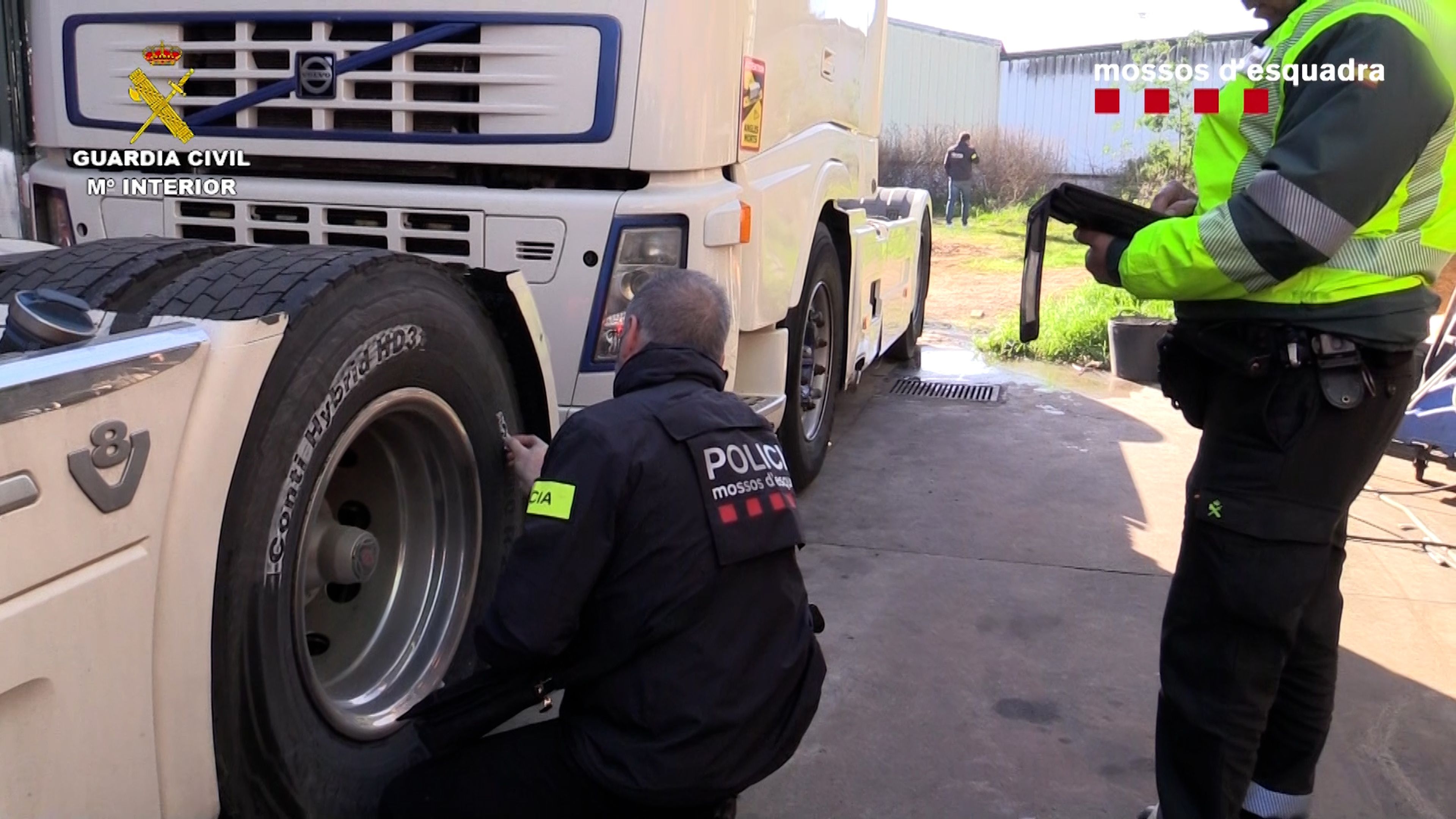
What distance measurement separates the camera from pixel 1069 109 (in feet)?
86.6

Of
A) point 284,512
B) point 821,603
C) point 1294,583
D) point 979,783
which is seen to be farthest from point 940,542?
point 284,512

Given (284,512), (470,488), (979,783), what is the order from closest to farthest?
(284,512) < (470,488) < (979,783)

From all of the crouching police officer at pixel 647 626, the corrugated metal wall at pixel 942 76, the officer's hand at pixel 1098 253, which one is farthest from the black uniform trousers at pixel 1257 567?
the corrugated metal wall at pixel 942 76

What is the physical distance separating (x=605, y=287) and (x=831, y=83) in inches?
85.7

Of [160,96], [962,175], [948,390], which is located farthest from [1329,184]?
[962,175]

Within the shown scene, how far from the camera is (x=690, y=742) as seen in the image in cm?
217

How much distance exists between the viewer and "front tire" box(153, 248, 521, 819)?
6.70ft

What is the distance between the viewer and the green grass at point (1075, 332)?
9578 mm

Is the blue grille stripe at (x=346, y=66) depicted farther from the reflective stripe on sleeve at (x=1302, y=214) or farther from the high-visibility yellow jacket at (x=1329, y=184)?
the reflective stripe on sleeve at (x=1302, y=214)

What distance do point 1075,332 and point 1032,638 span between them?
601 cm

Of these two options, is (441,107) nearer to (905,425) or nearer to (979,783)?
(979,783)

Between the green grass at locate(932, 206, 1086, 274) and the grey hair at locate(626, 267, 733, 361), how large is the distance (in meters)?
11.9

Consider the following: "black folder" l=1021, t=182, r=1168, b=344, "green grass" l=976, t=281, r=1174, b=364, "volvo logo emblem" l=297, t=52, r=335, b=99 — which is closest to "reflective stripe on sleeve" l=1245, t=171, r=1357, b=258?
"black folder" l=1021, t=182, r=1168, b=344

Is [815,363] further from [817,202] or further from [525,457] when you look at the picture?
[525,457]
